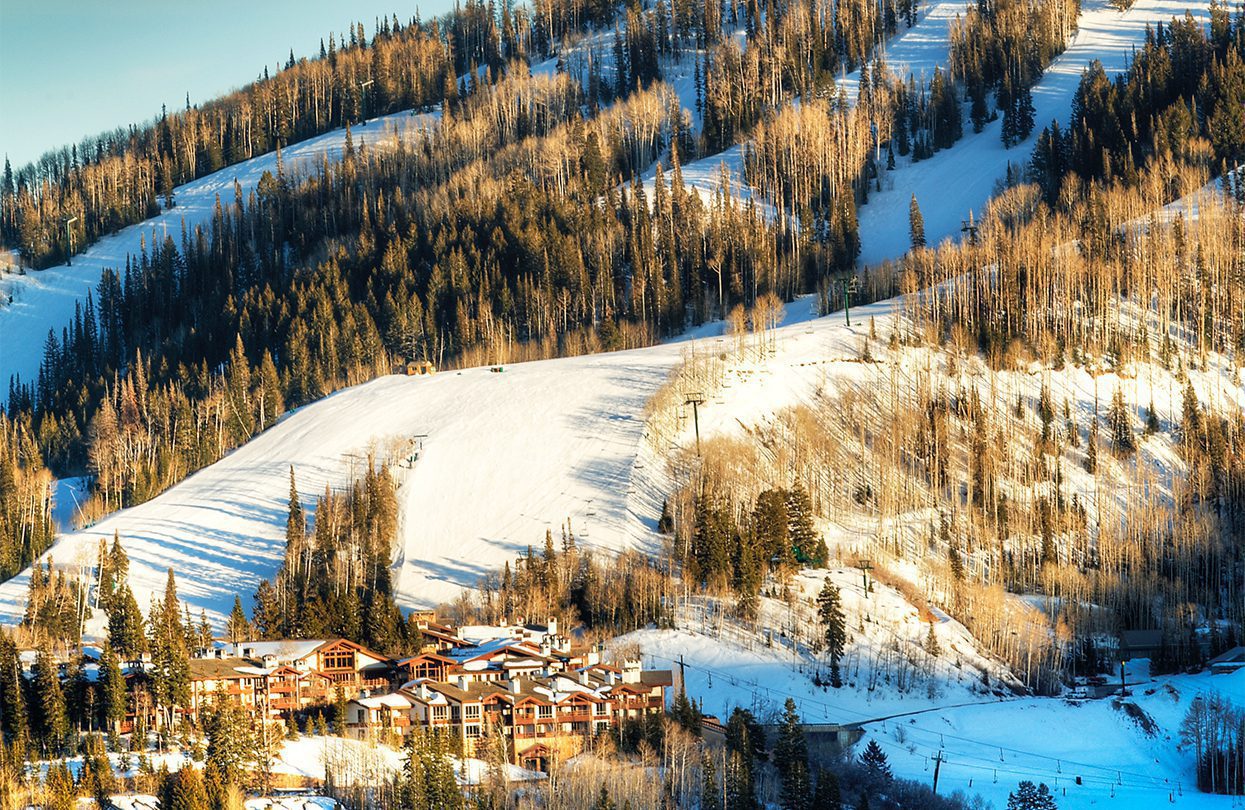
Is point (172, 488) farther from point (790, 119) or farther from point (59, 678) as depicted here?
point (790, 119)

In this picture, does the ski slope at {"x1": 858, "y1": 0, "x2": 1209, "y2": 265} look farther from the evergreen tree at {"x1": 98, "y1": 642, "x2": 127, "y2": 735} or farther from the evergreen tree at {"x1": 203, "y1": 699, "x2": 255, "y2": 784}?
the evergreen tree at {"x1": 203, "y1": 699, "x2": 255, "y2": 784}

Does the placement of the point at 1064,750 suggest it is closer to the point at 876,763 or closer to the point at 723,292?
the point at 876,763

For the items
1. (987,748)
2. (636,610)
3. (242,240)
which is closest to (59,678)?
(636,610)

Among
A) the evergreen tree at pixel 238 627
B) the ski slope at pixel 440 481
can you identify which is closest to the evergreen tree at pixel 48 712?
the evergreen tree at pixel 238 627

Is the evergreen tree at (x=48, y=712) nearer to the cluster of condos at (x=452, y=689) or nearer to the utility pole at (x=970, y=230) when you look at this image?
the cluster of condos at (x=452, y=689)

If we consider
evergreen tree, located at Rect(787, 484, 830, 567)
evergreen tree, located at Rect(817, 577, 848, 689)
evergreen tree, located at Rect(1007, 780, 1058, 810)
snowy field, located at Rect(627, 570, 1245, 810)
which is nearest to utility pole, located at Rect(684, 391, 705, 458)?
evergreen tree, located at Rect(787, 484, 830, 567)

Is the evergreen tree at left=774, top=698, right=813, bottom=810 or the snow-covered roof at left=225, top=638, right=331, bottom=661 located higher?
the snow-covered roof at left=225, top=638, right=331, bottom=661
